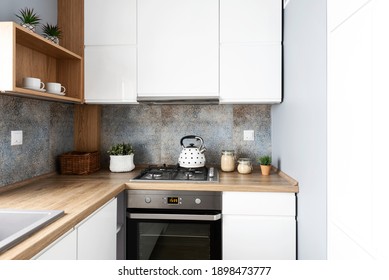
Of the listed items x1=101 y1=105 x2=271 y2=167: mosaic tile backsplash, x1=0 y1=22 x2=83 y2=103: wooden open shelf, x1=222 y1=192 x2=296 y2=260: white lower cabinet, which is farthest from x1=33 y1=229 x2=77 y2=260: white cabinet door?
x1=101 y1=105 x2=271 y2=167: mosaic tile backsplash

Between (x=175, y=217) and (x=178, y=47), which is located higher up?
(x=178, y=47)

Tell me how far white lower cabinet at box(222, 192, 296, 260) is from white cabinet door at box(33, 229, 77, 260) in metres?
0.93

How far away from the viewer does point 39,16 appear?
→ 191 cm

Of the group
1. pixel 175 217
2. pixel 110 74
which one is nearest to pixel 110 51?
pixel 110 74

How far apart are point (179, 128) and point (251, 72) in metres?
0.79

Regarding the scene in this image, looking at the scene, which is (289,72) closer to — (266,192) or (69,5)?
(266,192)

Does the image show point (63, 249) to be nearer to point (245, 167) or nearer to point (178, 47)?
point (245, 167)

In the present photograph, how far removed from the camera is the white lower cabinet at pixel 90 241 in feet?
3.36

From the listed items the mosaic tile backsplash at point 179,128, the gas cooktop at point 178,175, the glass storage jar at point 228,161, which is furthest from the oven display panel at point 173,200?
the mosaic tile backsplash at point 179,128

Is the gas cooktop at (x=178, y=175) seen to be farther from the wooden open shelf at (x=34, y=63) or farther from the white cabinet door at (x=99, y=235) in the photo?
the wooden open shelf at (x=34, y=63)

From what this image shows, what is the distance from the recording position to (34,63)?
1789 millimetres

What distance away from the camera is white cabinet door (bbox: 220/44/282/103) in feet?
6.56
